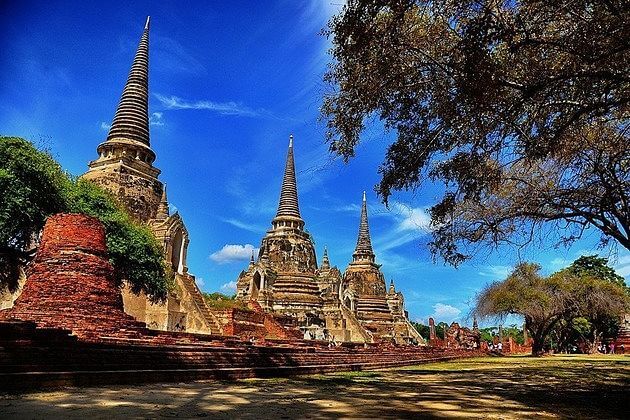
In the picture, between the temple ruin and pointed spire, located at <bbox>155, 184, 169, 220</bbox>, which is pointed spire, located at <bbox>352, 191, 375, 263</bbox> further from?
pointed spire, located at <bbox>155, 184, 169, 220</bbox>

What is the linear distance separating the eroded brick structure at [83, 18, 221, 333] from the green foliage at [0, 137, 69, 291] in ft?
25.2

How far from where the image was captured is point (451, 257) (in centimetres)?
1185

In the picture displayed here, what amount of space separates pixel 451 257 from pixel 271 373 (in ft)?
15.1

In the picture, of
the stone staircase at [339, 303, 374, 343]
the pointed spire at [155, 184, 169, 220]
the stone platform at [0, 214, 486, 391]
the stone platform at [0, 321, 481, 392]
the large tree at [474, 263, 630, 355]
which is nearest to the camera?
the stone platform at [0, 321, 481, 392]

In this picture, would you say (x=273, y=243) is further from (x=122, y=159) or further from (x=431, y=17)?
(x=431, y=17)

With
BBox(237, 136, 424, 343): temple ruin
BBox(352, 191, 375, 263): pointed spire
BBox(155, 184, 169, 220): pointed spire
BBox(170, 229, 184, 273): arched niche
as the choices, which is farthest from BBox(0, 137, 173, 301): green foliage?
BBox(352, 191, 375, 263): pointed spire

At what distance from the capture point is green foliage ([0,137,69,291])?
17.9 metres

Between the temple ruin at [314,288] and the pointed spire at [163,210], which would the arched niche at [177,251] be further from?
the temple ruin at [314,288]

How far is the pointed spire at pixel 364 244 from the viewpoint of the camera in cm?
5831

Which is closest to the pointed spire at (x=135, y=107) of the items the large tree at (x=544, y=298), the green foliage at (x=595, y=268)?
the large tree at (x=544, y=298)

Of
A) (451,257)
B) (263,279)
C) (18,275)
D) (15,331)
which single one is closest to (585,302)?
(263,279)

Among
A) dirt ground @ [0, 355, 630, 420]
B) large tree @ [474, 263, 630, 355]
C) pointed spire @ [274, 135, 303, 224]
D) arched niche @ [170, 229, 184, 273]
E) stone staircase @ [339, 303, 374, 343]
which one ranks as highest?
pointed spire @ [274, 135, 303, 224]

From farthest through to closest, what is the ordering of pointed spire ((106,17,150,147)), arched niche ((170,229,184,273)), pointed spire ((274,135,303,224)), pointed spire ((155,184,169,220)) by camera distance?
pointed spire ((274,135,303,224)) → pointed spire ((106,17,150,147)) → pointed spire ((155,184,169,220)) → arched niche ((170,229,184,273))

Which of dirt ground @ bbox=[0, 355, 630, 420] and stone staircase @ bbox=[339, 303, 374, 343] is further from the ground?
stone staircase @ bbox=[339, 303, 374, 343]
